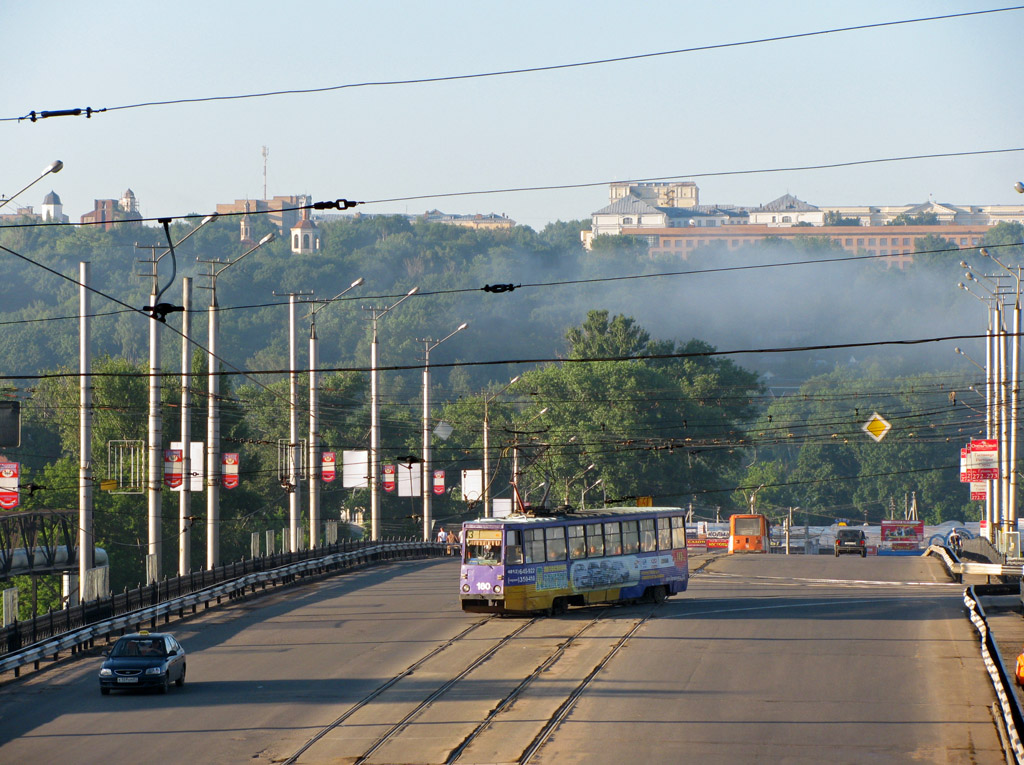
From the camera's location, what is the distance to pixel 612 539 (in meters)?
39.4

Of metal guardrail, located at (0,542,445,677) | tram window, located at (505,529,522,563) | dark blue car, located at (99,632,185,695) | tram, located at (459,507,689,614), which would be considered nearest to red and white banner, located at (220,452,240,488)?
metal guardrail, located at (0,542,445,677)

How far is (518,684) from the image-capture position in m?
26.9

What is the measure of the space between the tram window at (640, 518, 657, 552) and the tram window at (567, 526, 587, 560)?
2.64 meters

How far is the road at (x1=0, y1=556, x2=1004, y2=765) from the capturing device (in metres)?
21.4

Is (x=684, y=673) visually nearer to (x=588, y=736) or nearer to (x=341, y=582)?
(x=588, y=736)

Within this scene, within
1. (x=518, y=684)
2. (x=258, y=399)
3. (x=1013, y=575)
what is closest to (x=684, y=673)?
(x=518, y=684)

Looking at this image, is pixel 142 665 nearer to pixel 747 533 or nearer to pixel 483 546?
pixel 483 546

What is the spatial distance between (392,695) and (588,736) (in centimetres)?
508

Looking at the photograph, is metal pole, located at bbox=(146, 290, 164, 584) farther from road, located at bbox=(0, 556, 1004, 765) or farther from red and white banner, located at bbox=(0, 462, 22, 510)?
red and white banner, located at bbox=(0, 462, 22, 510)

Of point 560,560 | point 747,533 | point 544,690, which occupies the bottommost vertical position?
point 747,533

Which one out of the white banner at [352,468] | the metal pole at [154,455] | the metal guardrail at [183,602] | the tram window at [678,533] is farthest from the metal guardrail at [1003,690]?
the white banner at [352,468]

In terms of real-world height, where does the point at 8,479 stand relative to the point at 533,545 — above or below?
above

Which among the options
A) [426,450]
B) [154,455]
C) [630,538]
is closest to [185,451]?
[154,455]

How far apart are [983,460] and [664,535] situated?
86.5 ft
